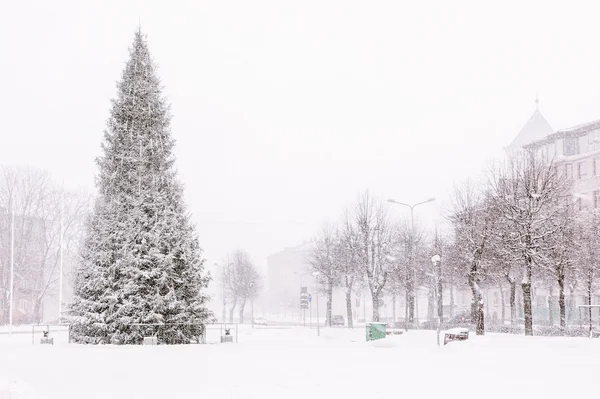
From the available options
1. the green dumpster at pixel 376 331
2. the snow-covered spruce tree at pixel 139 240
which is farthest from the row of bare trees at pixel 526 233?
the snow-covered spruce tree at pixel 139 240

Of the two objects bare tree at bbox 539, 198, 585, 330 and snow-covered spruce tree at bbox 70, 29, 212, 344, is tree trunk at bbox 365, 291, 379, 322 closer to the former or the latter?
bare tree at bbox 539, 198, 585, 330

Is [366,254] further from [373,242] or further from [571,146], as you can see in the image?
[571,146]

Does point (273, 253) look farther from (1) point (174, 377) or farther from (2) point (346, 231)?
(1) point (174, 377)

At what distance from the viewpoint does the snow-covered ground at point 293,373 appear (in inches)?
579

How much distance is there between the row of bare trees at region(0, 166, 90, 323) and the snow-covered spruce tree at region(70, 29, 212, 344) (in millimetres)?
29937

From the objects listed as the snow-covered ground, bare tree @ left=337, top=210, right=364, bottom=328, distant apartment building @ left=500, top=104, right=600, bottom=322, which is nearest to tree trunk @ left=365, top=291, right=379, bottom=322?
bare tree @ left=337, top=210, right=364, bottom=328

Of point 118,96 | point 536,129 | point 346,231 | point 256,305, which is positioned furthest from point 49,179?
point 256,305

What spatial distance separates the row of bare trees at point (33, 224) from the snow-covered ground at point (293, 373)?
36.8m

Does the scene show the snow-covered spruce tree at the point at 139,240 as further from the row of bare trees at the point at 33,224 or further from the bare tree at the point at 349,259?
the row of bare trees at the point at 33,224

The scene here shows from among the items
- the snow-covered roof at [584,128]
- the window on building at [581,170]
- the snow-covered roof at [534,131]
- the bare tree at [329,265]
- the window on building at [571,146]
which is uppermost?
the snow-covered roof at [534,131]

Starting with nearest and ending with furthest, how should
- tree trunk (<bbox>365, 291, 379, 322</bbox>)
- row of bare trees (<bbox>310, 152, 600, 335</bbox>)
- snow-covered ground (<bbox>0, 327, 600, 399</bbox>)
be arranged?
snow-covered ground (<bbox>0, 327, 600, 399</bbox>) < row of bare trees (<bbox>310, 152, 600, 335</bbox>) < tree trunk (<bbox>365, 291, 379, 322</bbox>)

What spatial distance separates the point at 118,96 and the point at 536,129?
235 ft

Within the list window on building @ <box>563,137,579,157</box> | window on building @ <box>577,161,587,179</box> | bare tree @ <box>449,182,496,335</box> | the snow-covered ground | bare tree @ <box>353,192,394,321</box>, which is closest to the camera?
the snow-covered ground

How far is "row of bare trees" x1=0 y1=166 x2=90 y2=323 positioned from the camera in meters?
60.8
